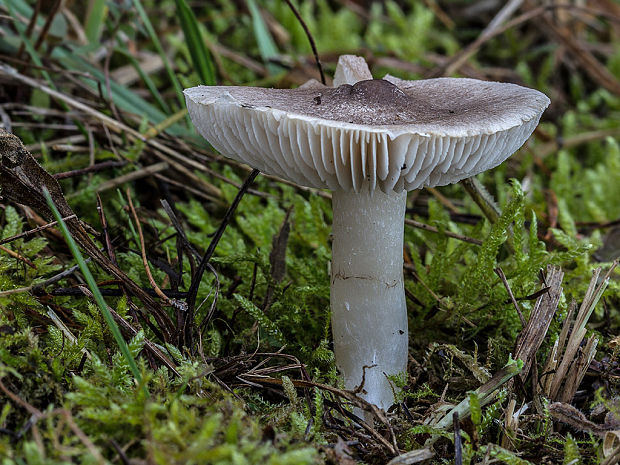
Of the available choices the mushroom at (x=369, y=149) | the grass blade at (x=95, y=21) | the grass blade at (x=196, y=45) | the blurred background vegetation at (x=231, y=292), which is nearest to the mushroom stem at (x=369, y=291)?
the mushroom at (x=369, y=149)

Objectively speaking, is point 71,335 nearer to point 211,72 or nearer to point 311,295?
point 311,295

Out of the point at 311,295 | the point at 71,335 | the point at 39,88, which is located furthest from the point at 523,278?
the point at 39,88

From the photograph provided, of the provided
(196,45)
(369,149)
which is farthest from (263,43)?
(369,149)

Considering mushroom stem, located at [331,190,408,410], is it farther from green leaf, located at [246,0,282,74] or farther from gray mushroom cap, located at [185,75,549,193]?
green leaf, located at [246,0,282,74]

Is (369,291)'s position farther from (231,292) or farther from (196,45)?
(196,45)

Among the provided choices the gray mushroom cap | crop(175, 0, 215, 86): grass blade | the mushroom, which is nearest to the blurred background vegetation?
crop(175, 0, 215, 86): grass blade

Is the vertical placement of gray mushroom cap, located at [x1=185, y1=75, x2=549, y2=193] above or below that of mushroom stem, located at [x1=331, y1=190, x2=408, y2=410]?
above

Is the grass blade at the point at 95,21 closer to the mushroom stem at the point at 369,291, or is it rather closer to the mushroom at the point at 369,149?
the mushroom at the point at 369,149
